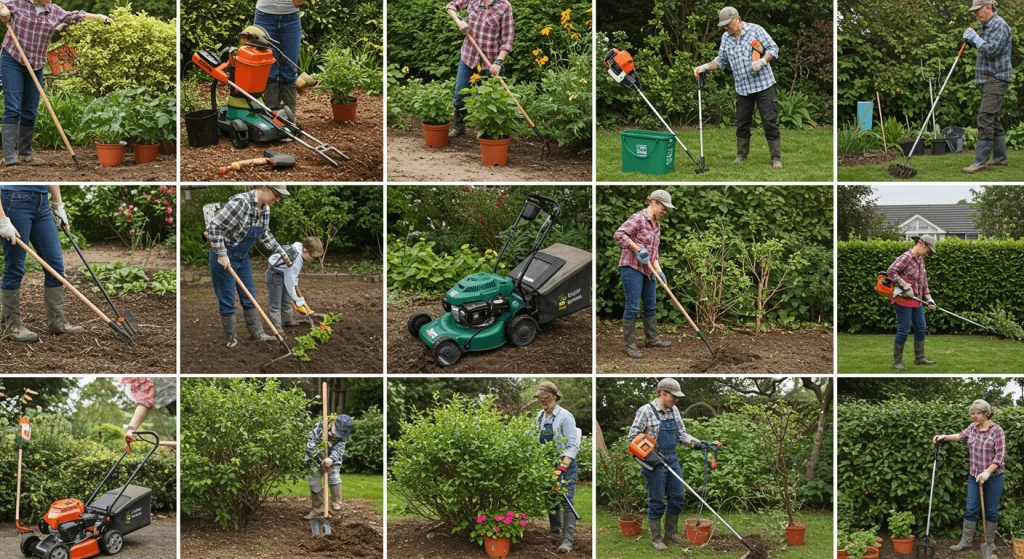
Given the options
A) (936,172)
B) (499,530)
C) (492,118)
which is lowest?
(499,530)

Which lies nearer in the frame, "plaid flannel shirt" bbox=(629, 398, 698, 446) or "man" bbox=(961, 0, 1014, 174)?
"plaid flannel shirt" bbox=(629, 398, 698, 446)

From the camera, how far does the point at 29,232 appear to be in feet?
23.6

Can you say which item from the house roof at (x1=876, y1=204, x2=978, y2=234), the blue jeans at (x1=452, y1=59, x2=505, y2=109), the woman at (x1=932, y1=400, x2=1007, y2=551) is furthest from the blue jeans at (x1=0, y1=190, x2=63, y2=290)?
the house roof at (x1=876, y1=204, x2=978, y2=234)

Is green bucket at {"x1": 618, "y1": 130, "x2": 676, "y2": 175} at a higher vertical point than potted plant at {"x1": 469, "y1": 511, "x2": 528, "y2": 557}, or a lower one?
higher

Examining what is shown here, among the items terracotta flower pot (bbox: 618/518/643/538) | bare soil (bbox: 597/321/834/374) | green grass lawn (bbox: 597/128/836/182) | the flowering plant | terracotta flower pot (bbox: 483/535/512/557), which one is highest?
green grass lawn (bbox: 597/128/836/182)

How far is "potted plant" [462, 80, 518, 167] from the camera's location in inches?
302

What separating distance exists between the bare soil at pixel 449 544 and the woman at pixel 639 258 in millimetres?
1442

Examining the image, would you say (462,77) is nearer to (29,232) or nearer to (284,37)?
(284,37)

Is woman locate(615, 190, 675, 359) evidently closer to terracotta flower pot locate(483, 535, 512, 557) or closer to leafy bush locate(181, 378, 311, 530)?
terracotta flower pot locate(483, 535, 512, 557)

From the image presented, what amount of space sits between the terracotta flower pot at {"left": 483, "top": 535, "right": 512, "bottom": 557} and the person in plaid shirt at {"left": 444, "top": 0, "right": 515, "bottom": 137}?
328cm

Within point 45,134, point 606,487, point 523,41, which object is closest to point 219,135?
point 45,134

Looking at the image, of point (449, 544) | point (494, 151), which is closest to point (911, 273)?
point (494, 151)

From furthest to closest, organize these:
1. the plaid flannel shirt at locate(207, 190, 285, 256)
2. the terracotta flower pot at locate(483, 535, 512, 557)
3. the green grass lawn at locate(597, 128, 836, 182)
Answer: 1. the green grass lawn at locate(597, 128, 836, 182)
2. the plaid flannel shirt at locate(207, 190, 285, 256)
3. the terracotta flower pot at locate(483, 535, 512, 557)

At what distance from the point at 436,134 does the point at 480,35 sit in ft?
3.12
